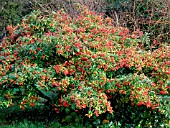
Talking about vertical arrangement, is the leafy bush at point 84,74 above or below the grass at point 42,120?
above

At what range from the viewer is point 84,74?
6105 mm

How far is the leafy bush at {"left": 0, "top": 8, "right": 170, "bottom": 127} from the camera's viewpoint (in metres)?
5.75

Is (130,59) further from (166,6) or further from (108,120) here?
(166,6)

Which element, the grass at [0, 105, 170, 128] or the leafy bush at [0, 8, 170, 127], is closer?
the leafy bush at [0, 8, 170, 127]

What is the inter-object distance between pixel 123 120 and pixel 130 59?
1.08 m

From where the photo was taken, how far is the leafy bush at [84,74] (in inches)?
226

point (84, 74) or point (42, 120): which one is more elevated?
point (84, 74)

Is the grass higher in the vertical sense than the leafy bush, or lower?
lower

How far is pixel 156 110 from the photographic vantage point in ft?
19.5

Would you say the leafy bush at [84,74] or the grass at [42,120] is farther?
the grass at [42,120]

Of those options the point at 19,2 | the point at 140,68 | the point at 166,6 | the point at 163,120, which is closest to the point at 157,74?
the point at 140,68

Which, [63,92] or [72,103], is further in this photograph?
[63,92]

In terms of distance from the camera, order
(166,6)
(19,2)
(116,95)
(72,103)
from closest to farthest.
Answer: (72,103) < (116,95) < (166,6) < (19,2)

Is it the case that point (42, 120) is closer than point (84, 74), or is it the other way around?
point (84, 74)
